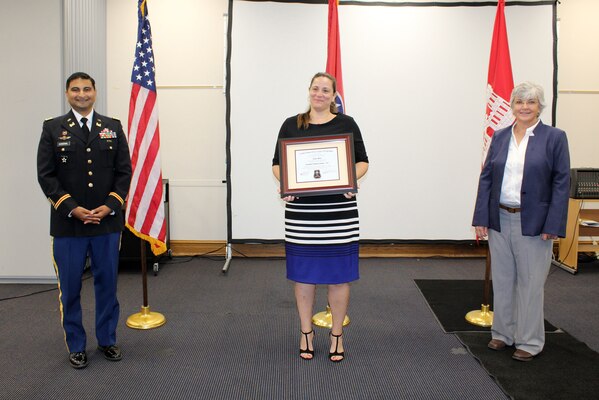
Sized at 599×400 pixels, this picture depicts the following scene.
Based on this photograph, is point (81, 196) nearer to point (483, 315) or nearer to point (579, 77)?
point (483, 315)

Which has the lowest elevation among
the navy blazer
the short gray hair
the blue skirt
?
the blue skirt

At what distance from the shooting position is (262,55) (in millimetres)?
5203

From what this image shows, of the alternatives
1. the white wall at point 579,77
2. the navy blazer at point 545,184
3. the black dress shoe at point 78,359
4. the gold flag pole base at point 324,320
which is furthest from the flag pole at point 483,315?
the white wall at point 579,77

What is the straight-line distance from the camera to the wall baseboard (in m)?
5.66

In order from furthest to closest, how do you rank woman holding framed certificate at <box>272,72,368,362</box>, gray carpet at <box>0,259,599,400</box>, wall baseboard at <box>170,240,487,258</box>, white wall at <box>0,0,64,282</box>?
wall baseboard at <box>170,240,487,258</box> < white wall at <box>0,0,64,282</box> < woman holding framed certificate at <box>272,72,368,362</box> < gray carpet at <box>0,259,599,400</box>

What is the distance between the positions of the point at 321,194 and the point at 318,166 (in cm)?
16

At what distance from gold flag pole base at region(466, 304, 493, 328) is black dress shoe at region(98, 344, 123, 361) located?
2431 millimetres

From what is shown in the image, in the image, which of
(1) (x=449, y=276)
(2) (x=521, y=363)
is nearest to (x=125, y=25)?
(1) (x=449, y=276)

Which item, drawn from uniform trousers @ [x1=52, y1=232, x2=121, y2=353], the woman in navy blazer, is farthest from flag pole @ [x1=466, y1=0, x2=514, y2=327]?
uniform trousers @ [x1=52, y1=232, x2=121, y2=353]

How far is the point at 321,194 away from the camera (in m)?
2.75

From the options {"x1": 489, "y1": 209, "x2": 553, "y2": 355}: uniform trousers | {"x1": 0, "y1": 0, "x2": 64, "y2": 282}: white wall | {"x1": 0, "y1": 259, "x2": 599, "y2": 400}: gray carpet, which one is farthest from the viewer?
{"x1": 0, "y1": 0, "x2": 64, "y2": 282}: white wall

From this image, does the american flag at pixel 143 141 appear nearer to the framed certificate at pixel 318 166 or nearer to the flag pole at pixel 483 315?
the framed certificate at pixel 318 166

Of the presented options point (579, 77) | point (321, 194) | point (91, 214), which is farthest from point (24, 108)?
point (579, 77)

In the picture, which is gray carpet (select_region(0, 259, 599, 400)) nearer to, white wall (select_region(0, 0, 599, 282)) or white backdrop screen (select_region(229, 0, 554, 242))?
white backdrop screen (select_region(229, 0, 554, 242))
